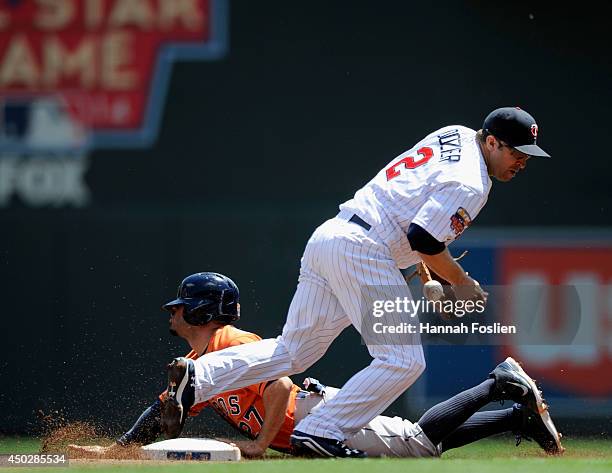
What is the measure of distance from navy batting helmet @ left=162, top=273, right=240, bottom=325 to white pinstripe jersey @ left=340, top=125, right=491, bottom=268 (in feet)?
2.01

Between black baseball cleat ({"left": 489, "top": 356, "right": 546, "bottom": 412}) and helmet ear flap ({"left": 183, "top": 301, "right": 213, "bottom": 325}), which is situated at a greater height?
helmet ear flap ({"left": 183, "top": 301, "right": 213, "bottom": 325})

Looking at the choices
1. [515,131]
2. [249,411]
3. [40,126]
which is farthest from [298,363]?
[40,126]

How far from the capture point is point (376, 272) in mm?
4402

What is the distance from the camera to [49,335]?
6691 millimetres

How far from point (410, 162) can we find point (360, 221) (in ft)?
0.88

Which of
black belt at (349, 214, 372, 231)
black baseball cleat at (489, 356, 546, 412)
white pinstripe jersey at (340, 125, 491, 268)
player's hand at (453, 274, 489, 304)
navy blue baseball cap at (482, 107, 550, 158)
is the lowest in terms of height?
black baseball cleat at (489, 356, 546, 412)

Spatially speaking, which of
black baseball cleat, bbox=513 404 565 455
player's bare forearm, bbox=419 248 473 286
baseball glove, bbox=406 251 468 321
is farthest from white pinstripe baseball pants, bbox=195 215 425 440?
black baseball cleat, bbox=513 404 565 455

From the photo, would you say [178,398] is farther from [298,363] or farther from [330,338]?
[330,338]

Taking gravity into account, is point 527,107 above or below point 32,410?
above

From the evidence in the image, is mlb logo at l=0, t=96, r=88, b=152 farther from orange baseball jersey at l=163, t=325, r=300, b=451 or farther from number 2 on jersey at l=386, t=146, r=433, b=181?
number 2 on jersey at l=386, t=146, r=433, b=181

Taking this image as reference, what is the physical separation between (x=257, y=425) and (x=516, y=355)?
7.35 feet

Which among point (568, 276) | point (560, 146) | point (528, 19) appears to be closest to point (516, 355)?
point (568, 276)

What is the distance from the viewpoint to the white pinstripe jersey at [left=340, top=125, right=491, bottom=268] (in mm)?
4270

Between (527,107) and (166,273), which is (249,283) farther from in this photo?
(527,107)
